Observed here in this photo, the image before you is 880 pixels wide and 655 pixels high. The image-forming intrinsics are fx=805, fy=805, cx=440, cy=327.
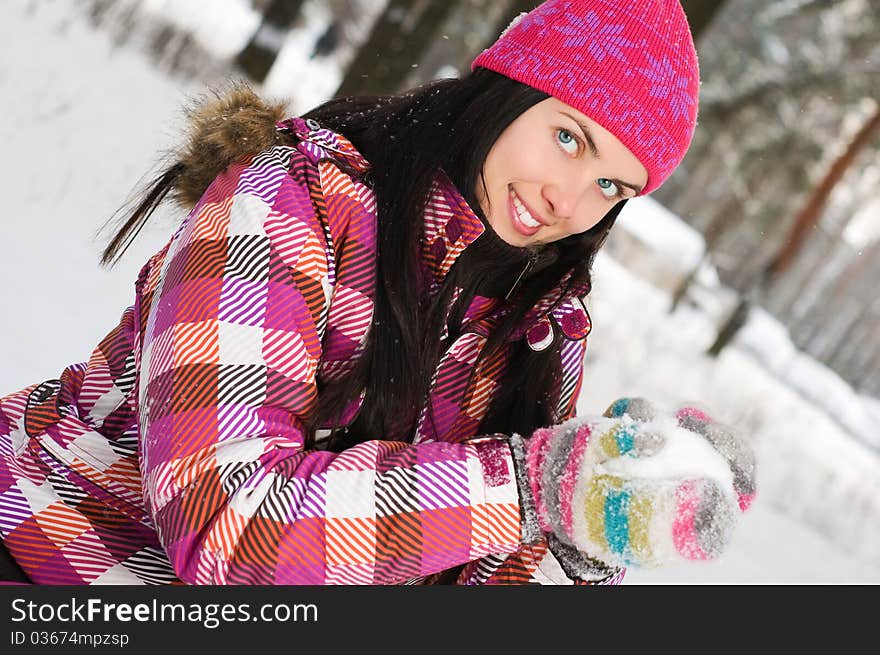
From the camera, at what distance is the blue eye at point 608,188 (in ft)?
5.83

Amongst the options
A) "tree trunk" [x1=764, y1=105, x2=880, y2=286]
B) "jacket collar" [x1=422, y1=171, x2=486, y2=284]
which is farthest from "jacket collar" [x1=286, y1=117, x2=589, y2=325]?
"tree trunk" [x1=764, y1=105, x2=880, y2=286]

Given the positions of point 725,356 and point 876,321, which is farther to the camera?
point 876,321

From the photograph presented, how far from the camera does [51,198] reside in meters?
4.49

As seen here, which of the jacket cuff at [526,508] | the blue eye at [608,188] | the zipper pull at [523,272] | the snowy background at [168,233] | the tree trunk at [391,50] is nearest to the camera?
the jacket cuff at [526,508]

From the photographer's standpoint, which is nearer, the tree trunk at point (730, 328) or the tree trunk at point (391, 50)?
the tree trunk at point (391, 50)

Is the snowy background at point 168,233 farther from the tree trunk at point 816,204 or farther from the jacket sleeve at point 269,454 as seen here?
the tree trunk at point 816,204

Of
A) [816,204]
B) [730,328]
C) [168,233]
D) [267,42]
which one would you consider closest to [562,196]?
[168,233]

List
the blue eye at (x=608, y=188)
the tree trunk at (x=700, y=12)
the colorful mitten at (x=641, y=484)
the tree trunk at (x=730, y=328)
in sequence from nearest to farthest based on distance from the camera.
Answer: the colorful mitten at (x=641, y=484)
the blue eye at (x=608, y=188)
the tree trunk at (x=700, y=12)
the tree trunk at (x=730, y=328)

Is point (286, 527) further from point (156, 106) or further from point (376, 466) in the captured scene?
point (156, 106)

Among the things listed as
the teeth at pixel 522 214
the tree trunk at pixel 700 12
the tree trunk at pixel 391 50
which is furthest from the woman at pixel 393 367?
the tree trunk at pixel 391 50

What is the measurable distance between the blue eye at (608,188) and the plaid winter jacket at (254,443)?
1.04 ft

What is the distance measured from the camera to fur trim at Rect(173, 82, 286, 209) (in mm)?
1728
